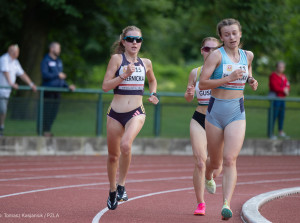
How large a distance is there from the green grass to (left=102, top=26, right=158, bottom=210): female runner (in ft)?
26.6

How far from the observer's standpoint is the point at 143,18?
3120cm

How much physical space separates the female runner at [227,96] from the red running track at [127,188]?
86cm

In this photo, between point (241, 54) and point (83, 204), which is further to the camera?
point (83, 204)

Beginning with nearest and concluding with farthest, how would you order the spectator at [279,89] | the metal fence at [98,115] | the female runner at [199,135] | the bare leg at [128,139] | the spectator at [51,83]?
the female runner at [199,135] < the bare leg at [128,139] < the metal fence at [98,115] < the spectator at [51,83] < the spectator at [279,89]

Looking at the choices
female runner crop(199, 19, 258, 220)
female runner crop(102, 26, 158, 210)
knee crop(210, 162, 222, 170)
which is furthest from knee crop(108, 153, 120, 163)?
female runner crop(199, 19, 258, 220)

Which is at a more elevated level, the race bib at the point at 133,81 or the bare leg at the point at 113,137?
the race bib at the point at 133,81

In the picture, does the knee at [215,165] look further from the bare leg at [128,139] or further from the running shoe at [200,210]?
the bare leg at [128,139]

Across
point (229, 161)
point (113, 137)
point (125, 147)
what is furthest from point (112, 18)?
point (229, 161)

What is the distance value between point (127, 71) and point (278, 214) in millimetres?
2518

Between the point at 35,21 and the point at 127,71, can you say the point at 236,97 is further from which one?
the point at 35,21

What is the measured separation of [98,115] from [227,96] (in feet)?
32.6

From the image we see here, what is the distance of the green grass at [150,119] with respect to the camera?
16438mm

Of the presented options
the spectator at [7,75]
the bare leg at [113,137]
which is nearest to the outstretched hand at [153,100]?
the bare leg at [113,137]

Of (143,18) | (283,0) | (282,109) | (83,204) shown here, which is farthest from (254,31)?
(83,204)
